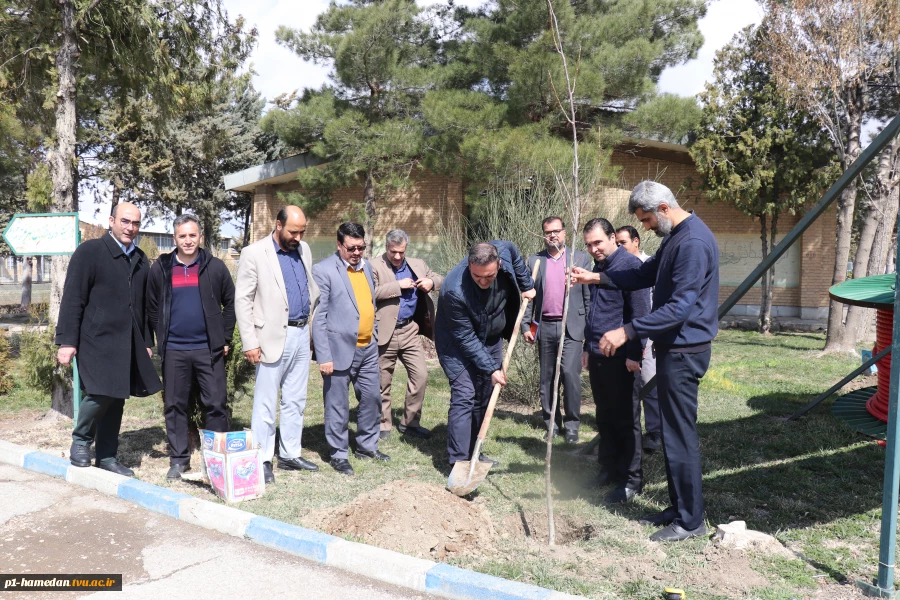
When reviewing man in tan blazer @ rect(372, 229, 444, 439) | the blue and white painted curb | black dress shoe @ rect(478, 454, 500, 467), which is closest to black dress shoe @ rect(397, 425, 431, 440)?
man in tan blazer @ rect(372, 229, 444, 439)

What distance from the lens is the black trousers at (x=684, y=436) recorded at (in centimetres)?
370

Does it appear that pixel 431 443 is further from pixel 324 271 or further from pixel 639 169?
pixel 639 169

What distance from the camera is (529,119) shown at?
14.6 metres

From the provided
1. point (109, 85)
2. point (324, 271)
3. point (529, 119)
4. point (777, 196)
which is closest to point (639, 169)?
point (777, 196)

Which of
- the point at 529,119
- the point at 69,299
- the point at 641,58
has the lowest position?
the point at 69,299

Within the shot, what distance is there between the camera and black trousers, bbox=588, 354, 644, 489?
14.9 feet

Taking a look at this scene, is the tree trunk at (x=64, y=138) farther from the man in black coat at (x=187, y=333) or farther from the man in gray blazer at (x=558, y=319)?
the man in gray blazer at (x=558, y=319)

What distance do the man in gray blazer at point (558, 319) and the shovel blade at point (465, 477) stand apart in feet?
5.48

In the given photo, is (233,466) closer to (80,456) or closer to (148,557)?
(148,557)

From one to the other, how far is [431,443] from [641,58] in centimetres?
1054

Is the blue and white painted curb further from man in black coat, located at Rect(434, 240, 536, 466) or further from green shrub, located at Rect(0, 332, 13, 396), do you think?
green shrub, located at Rect(0, 332, 13, 396)

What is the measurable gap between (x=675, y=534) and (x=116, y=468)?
3.96 metres

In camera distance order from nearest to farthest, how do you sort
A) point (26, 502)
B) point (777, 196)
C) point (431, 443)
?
point (26, 502) < point (431, 443) < point (777, 196)

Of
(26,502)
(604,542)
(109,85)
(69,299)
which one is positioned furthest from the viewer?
(109,85)
